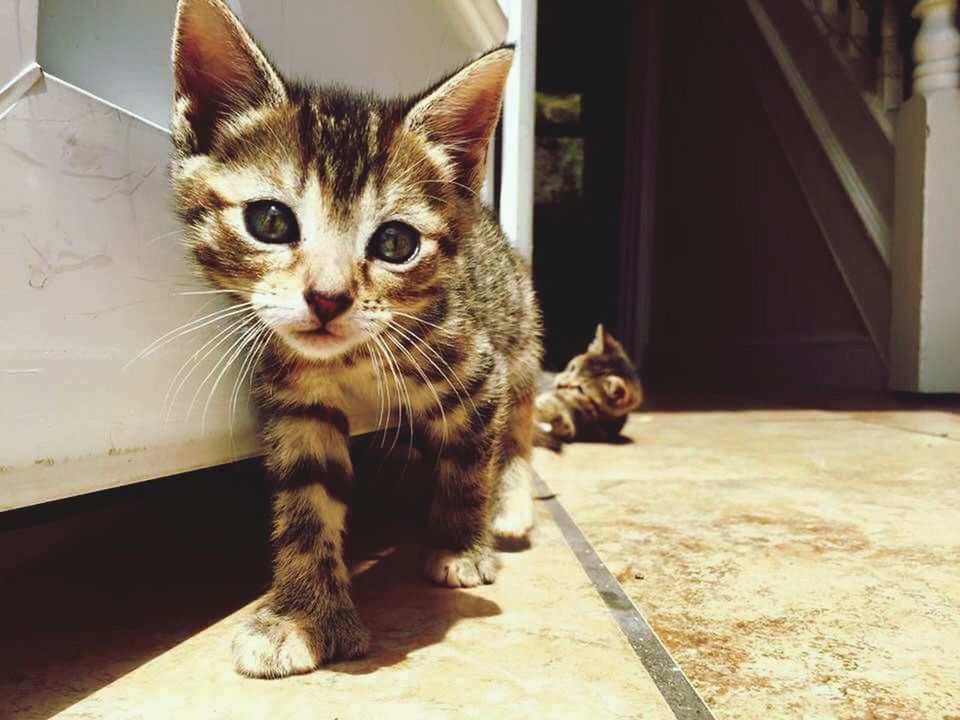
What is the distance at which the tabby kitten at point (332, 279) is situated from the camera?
29.8 inches

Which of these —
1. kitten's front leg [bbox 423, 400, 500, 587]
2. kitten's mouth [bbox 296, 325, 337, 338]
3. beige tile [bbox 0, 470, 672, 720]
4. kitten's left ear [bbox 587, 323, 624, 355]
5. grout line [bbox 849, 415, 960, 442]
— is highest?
kitten's mouth [bbox 296, 325, 337, 338]

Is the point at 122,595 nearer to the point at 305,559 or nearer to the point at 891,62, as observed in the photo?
the point at 305,559

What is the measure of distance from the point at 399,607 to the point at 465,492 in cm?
24

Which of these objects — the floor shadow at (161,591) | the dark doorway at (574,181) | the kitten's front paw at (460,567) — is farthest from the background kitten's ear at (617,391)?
the dark doorway at (574,181)

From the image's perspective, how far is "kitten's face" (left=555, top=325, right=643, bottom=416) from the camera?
212 centimetres

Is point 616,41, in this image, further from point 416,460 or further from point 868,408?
point 416,460

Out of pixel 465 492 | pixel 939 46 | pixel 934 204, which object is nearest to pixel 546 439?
pixel 465 492

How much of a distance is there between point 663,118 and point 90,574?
4.65 meters

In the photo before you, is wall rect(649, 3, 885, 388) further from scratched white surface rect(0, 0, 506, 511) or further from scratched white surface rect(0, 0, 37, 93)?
scratched white surface rect(0, 0, 37, 93)

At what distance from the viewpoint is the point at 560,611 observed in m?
0.82

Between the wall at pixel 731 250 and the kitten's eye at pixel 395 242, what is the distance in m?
2.65

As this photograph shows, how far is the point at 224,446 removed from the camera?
866 mm

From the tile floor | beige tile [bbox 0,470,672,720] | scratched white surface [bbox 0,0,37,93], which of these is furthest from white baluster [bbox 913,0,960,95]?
scratched white surface [bbox 0,0,37,93]

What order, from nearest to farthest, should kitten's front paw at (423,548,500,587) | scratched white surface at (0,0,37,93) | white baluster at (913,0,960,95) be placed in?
scratched white surface at (0,0,37,93)
kitten's front paw at (423,548,500,587)
white baluster at (913,0,960,95)
